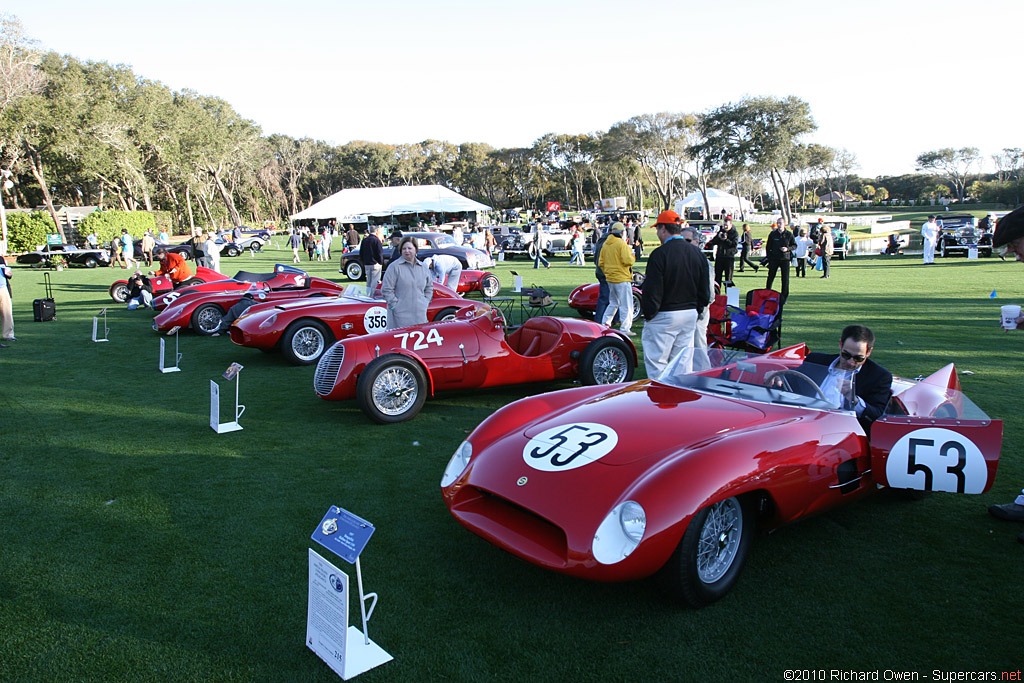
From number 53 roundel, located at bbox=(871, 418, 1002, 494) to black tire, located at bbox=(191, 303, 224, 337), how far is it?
1057 centimetres

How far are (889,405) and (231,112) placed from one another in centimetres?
6847

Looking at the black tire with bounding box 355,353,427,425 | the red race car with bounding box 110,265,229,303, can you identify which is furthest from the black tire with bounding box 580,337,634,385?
the red race car with bounding box 110,265,229,303

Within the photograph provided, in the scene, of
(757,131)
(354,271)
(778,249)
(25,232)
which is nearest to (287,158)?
(25,232)

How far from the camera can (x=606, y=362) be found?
715cm

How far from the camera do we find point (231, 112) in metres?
62.6

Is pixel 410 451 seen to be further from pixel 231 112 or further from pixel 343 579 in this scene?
pixel 231 112

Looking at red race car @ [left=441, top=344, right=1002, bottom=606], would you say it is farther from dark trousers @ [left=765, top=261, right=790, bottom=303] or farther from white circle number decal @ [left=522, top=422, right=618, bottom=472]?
dark trousers @ [left=765, top=261, right=790, bottom=303]

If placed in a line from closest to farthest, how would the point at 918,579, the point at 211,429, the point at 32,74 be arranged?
the point at 918,579 → the point at 211,429 → the point at 32,74

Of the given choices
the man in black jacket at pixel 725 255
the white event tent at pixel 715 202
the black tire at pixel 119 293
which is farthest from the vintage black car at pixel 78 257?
the white event tent at pixel 715 202

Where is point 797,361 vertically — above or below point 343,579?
above

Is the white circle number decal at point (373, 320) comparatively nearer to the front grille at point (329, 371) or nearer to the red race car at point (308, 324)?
the red race car at point (308, 324)

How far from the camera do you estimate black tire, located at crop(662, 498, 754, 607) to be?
300 cm

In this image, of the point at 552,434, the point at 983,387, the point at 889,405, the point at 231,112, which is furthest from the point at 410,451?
the point at 231,112

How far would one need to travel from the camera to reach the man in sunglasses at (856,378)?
13.0 feet
